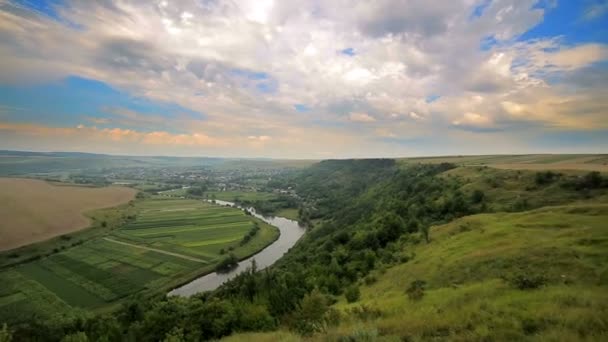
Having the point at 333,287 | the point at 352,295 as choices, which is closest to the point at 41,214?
the point at 333,287

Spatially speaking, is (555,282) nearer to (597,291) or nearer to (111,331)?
(597,291)

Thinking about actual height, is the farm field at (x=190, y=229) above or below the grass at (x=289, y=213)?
above

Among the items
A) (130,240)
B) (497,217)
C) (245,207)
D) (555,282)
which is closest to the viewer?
(555,282)

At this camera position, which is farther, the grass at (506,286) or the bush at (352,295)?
the bush at (352,295)

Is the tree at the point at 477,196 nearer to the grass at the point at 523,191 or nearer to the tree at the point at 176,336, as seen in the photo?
the grass at the point at 523,191

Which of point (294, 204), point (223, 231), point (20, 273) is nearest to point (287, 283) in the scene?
point (20, 273)

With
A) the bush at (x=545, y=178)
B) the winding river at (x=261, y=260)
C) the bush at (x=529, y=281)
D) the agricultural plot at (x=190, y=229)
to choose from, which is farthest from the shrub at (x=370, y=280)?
Answer: the agricultural plot at (x=190, y=229)
